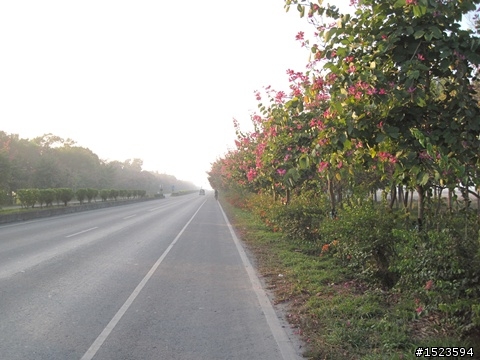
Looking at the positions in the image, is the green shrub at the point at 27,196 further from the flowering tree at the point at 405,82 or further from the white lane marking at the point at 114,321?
the flowering tree at the point at 405,82

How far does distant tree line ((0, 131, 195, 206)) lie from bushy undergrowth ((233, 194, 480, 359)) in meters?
21.9

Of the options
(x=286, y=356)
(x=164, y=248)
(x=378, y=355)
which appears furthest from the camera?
(x=164, y=248)

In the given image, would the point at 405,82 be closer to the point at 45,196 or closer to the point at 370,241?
the point at 370,241

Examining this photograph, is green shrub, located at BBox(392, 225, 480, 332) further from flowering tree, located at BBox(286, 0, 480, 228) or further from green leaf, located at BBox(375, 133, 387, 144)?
green leaf, located at BBox(375, 133, 387, 144)

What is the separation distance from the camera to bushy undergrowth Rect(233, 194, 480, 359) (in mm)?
4355

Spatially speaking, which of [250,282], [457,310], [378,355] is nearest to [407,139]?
[457,310]

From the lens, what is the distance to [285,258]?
32.1 ft

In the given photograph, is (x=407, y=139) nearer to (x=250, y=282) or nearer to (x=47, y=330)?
(x=250, y=282)

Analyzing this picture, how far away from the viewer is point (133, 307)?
602 centimetres

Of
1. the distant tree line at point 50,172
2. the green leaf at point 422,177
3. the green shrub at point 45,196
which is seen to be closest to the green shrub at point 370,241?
the green leaf at point 422,177

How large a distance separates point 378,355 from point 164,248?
897 cm

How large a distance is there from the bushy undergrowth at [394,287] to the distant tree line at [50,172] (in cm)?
2188

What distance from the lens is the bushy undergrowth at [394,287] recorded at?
4.36 meters

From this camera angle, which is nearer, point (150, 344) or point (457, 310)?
point (457, 310)
